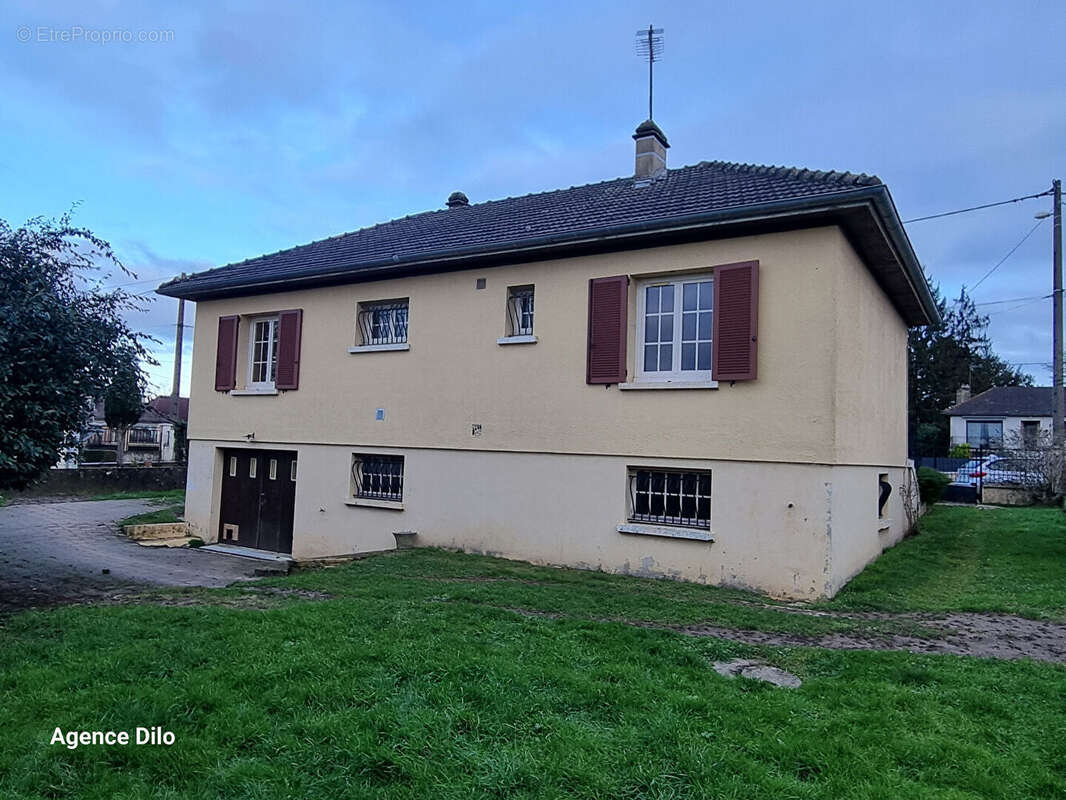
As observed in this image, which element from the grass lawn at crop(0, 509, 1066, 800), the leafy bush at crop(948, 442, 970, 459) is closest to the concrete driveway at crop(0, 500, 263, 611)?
the grass lawn at crop(0, 509, 1066, 800)

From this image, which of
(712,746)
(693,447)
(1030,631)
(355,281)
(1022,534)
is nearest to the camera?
(712,746)

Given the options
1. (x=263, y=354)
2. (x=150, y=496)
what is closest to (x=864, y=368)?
(x=263, y=354)

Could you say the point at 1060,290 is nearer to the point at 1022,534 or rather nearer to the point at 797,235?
the point at 1022,534

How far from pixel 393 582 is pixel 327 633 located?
9.51 feet

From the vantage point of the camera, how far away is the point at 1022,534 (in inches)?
563

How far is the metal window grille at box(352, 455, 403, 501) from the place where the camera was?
12.5 m

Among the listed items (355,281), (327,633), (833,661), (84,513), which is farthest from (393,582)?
(84,513)

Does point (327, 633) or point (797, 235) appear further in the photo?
point (797, 235)

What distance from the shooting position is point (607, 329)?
33.2 feet

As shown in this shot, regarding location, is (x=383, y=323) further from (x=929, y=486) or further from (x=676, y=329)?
(x=929, y=486)

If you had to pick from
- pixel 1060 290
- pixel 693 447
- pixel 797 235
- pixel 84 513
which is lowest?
pixel 84 513

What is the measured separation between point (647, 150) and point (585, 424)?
20.7ft

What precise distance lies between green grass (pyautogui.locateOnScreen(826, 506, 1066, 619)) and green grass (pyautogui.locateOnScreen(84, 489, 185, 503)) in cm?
1976

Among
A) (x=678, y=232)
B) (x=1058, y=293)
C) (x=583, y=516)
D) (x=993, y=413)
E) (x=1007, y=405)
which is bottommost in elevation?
(x=583, y=516)
